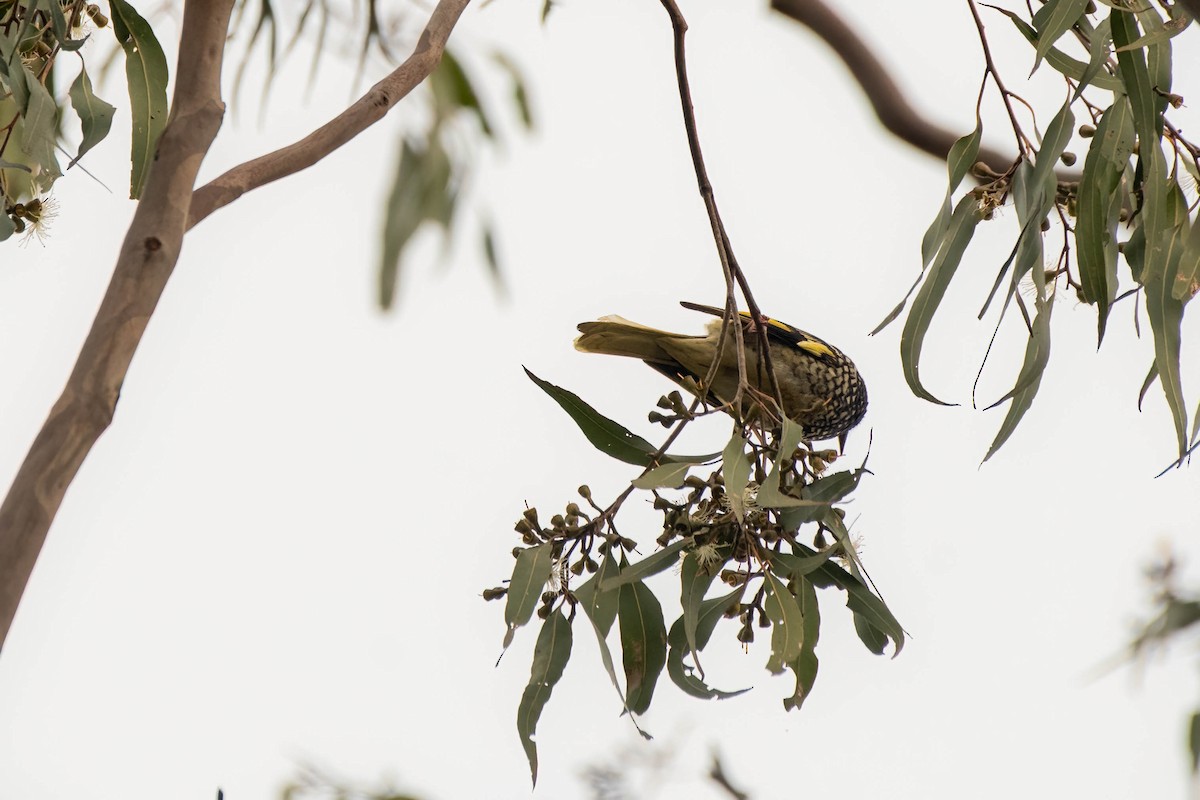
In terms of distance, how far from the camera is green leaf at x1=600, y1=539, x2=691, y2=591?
1.96 metres

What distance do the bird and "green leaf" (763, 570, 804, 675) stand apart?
1.08 m

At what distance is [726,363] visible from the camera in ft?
10.3

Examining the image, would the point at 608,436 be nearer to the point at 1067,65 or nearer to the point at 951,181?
the point at 951,181

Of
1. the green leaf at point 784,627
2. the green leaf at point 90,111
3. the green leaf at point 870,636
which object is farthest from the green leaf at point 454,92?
the green leaf at point 784,627

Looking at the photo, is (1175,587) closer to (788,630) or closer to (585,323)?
(788,630)

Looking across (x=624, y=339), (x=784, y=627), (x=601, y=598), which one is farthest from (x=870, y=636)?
(x=624, y=339)

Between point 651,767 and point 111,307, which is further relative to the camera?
point 651,767

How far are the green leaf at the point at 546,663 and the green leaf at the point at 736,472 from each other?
1.09 ft

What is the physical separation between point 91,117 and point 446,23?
2.09 feet

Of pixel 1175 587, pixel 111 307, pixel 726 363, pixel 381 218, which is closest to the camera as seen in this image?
pixel 111 307

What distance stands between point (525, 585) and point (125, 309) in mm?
671

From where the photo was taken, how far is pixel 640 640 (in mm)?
2172

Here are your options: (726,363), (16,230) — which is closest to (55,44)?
(16,230)

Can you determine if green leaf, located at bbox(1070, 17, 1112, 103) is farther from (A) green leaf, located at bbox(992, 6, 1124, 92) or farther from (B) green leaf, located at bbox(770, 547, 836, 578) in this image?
(B) green leaf, located at bbox(770, 547, 836, 578)
